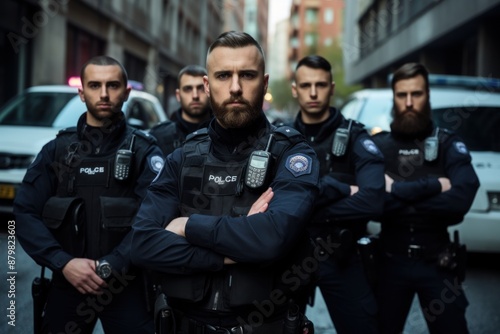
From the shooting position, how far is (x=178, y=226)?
248 centimetres

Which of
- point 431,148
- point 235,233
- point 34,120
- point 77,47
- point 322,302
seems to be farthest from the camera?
point 77,47

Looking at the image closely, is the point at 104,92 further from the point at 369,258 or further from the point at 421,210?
the point at 421,210

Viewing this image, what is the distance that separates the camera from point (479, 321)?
4.93 m

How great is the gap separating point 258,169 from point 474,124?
215 inches

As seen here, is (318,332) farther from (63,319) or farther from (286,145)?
(286,145)

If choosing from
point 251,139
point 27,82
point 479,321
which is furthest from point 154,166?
point 27,82

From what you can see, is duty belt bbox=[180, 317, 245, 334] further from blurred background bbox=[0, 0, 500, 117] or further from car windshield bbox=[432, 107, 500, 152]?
blurred background bbox=[0, 0, 500, 117]

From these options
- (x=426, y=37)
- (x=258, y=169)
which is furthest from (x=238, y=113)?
(x=426, y=37)

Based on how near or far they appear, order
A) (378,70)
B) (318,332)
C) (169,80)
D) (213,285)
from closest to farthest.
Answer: (213,285), (318,332), (378,70), (169,80)

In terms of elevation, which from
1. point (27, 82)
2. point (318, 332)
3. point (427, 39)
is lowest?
point (318, 332)

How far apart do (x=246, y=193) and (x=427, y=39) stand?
54.4ft

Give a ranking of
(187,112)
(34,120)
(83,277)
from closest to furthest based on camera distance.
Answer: (83,277)
(187,112)
(34,120)

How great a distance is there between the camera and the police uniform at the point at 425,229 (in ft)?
11.4

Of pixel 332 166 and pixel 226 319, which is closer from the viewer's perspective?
pixel 226 319
